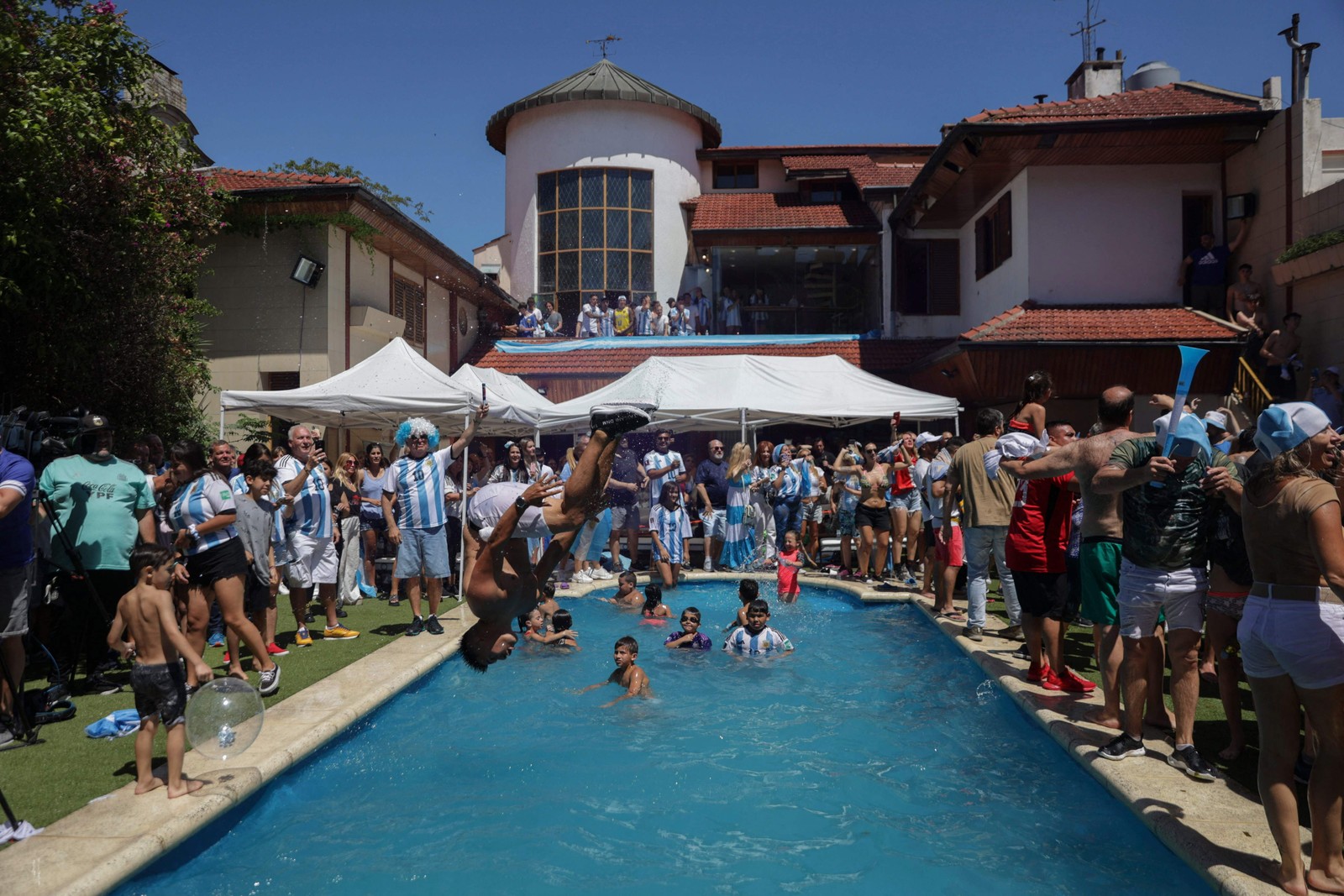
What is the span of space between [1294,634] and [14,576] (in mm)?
7205

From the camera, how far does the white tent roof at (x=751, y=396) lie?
15555 mm

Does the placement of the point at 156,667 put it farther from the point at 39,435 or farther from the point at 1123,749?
the point at 1123,749

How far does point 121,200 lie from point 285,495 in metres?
5.24

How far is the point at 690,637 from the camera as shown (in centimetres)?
1003

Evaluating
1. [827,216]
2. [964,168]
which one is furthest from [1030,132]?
[827,216]

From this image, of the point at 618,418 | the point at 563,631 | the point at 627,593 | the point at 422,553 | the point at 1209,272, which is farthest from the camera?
the point at 1209,272

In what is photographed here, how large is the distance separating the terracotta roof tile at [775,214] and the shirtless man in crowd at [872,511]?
1239 centimetres

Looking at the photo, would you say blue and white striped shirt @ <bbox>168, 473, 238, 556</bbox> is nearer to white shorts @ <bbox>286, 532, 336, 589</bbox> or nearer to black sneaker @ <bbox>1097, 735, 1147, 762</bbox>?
white shorts @ <bbox>286, 532, 336, 589</bbox>

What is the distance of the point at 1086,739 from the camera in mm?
5984

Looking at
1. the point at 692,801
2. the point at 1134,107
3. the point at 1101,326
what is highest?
the point at 1134,107

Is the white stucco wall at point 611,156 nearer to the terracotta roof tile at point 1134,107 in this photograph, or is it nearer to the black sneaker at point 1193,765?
the terracotta roof tile at point 1134,107

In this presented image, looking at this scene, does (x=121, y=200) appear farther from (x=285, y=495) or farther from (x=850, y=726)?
(x=850, y=726)

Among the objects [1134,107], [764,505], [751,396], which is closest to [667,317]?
[751,396]

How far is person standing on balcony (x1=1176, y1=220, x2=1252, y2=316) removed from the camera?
16.2 m
